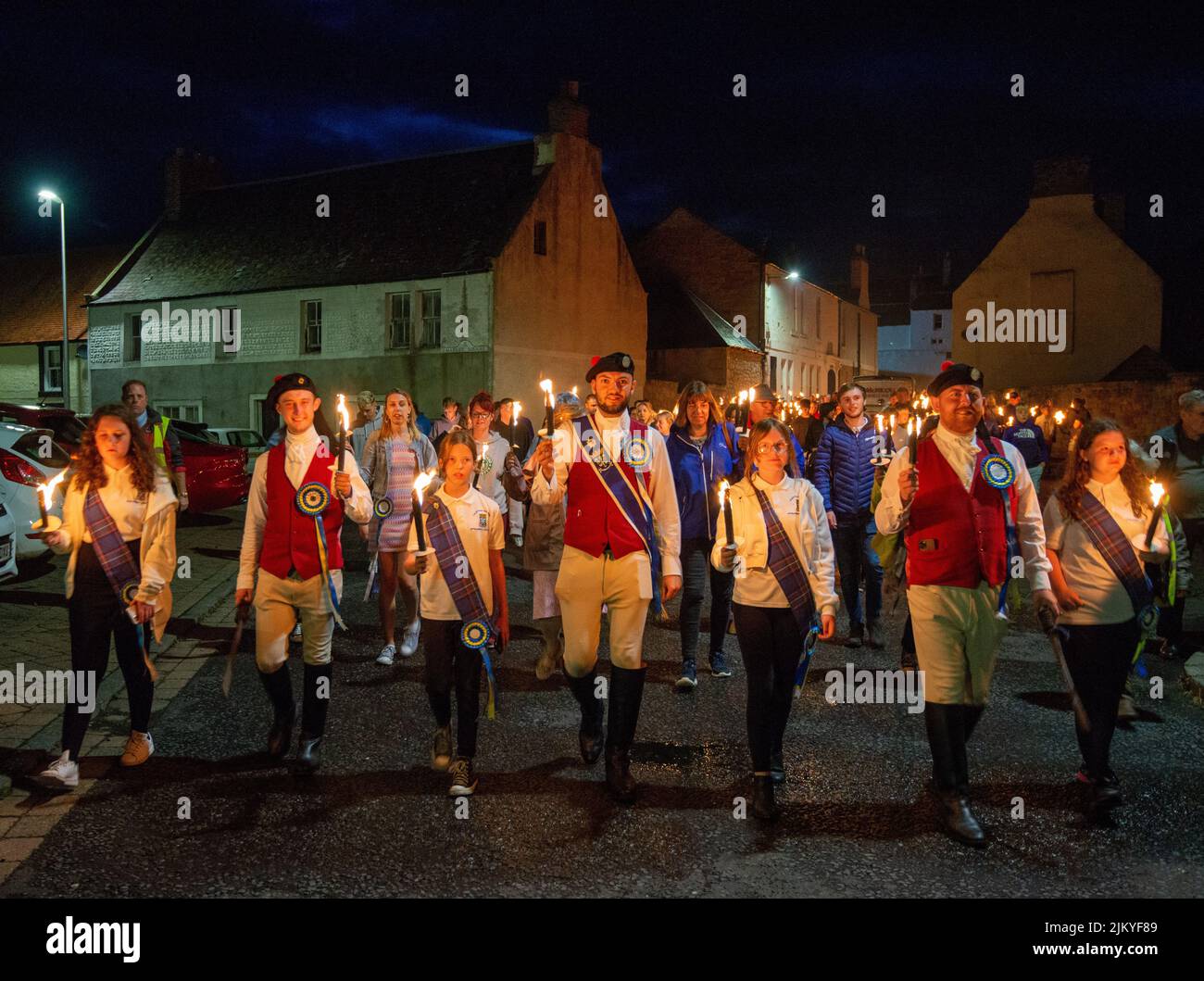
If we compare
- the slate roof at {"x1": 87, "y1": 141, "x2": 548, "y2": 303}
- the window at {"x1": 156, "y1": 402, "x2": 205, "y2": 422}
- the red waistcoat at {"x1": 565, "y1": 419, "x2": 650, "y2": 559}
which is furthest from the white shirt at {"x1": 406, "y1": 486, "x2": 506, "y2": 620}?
the window at {"x1": 156, "y1": 402, "x2": 205, "y2": 422}

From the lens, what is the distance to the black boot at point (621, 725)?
16.6 ft

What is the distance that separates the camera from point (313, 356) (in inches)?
1256

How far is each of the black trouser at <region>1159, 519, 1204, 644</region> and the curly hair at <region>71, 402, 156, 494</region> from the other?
7.63 m

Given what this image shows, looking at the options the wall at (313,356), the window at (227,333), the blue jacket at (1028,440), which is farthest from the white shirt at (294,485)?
the window at (227,333)

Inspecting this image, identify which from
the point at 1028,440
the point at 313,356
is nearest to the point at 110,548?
the point at 1028,440

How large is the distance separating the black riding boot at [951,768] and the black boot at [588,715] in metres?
1.74

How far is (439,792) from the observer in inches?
202

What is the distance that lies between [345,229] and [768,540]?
1200 inches

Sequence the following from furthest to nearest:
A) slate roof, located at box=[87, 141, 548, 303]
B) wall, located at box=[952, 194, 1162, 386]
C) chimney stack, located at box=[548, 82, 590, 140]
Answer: wall, located at box=[952, 194, 1162, 386], chimney stack, located at box=[548, 82, 590, 140], slate roof, located at box=[87, 141, 548, 303]

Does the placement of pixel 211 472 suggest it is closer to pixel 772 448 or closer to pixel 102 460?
pixel 102 460

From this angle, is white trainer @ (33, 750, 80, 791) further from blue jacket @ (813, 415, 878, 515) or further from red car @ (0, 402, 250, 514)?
red car @ (0, 402, 250, 514)

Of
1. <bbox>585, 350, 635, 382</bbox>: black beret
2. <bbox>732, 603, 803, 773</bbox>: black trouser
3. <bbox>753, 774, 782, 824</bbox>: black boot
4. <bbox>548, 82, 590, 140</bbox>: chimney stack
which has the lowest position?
<bbox>753, 774, 782, 824</bbox>: black boot

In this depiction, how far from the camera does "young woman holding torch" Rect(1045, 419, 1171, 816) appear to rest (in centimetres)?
505
